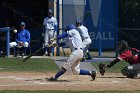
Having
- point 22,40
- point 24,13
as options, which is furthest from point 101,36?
point 24,13

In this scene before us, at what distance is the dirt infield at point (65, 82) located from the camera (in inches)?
523

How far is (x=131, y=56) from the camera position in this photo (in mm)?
15688

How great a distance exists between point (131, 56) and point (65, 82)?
2.53 meters

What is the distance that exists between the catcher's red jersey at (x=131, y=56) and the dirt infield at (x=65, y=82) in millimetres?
647

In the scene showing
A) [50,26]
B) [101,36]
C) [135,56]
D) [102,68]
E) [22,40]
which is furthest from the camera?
[101,36]

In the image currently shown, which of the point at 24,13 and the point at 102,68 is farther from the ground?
the point at 24,13

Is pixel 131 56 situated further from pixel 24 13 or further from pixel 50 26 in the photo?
pixel 24 13

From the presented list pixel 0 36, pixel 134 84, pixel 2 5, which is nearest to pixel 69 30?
pixel 134 84

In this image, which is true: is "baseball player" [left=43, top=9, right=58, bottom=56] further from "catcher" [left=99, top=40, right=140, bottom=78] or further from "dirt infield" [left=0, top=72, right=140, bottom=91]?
"catcher" [left=99, top=40, right=140, bottom=78]

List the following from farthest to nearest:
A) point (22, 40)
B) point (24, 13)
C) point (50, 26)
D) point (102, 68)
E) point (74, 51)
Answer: point (24, 13), point (50, 26), point (22, 40), point (102, 68), point (74, 51)

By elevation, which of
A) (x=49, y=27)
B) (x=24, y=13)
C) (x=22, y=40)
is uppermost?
(x=24, y=13)

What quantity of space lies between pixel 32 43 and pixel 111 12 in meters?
4.05

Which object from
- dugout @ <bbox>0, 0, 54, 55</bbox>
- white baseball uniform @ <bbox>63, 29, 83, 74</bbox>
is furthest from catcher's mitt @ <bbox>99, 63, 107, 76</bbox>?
dugout @ <bbox>0, 0, 54, 55</bbox>

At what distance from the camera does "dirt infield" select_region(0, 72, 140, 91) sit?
13297mm
